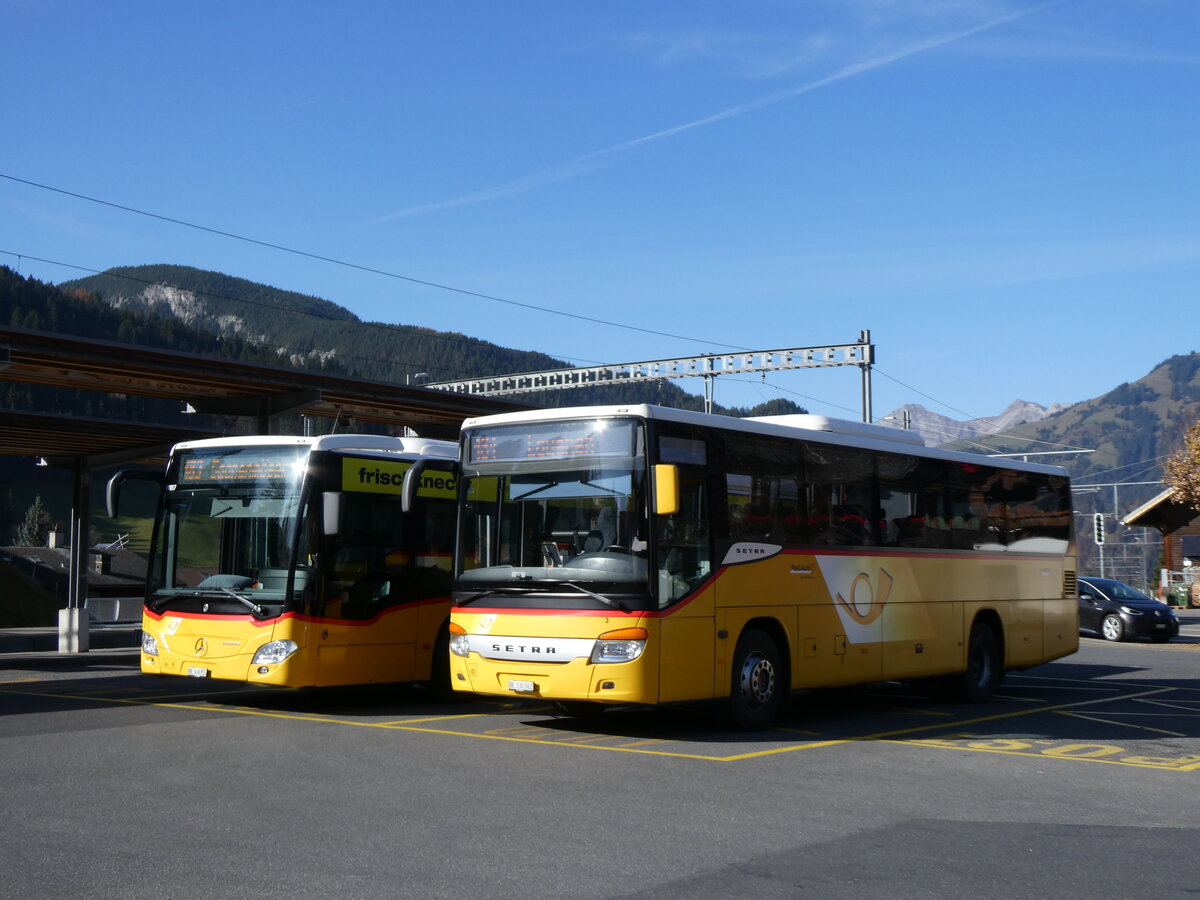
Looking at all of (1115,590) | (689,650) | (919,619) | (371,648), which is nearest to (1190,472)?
(1115,590)

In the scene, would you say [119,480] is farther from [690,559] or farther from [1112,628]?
[1112,628]

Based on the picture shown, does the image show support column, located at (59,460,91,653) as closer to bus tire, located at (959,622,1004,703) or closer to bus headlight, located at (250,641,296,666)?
bus headlight, located at (250,641,296,666)

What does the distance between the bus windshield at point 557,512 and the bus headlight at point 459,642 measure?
1.27ft

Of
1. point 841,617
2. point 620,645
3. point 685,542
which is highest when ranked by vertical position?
point 685,542

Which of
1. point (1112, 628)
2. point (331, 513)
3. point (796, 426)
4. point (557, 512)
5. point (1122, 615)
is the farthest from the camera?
point (1112, 628)

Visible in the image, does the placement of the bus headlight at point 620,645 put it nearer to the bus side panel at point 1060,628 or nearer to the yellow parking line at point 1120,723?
the yellow parking line at point 1120,723

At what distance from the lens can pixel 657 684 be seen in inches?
459

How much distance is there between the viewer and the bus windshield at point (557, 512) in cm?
1181

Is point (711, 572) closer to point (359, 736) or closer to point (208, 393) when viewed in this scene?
point (359, 736)

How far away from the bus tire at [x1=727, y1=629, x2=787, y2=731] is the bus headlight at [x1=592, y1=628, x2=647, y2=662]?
4.58ft

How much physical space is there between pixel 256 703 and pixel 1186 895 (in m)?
11.6

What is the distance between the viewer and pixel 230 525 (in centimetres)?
1484

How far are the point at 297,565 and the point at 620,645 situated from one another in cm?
422

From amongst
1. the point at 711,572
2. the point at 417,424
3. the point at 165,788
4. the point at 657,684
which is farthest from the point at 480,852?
the point at 417,424
